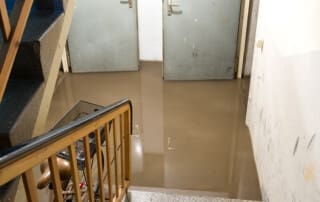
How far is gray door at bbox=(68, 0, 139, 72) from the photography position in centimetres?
414

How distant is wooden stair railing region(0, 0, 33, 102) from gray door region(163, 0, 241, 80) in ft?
9.13

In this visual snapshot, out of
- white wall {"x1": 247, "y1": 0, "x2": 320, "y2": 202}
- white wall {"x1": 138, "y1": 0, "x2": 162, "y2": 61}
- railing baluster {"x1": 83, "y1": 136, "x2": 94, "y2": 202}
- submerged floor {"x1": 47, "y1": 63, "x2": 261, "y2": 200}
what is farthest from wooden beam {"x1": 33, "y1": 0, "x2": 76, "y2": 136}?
white wall {"x1": 138, "y1": 0, "x2": 162, "y2": 61}

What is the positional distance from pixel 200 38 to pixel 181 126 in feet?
4.31

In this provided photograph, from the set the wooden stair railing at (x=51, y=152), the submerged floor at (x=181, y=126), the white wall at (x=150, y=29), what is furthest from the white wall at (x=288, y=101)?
the white wall at (x=150, y=29)

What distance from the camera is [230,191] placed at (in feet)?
8.61

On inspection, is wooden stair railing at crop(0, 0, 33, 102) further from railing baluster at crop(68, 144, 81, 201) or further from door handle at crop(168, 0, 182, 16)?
door handle at crop(168, 0, 182, 16)

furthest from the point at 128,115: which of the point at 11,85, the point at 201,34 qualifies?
the point at 201,34

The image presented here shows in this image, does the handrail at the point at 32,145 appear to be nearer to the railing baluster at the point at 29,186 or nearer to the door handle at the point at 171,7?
the railing baluster at the point at 29,186

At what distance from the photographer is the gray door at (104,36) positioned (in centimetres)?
414

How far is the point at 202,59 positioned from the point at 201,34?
1.12 ft

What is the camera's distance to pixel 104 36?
434 centimetres

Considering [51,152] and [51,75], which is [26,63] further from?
[51,152]

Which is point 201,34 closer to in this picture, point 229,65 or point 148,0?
point 229,65

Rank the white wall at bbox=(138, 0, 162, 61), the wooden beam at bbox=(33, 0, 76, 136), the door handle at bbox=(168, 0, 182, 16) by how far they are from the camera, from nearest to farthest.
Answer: the wooden beam at bbox=(33, 0, 76, 136) → the door handle at bbox=(168, 0, 182, 16) → the white wall at bbox=(138, 0, 162, 61)
